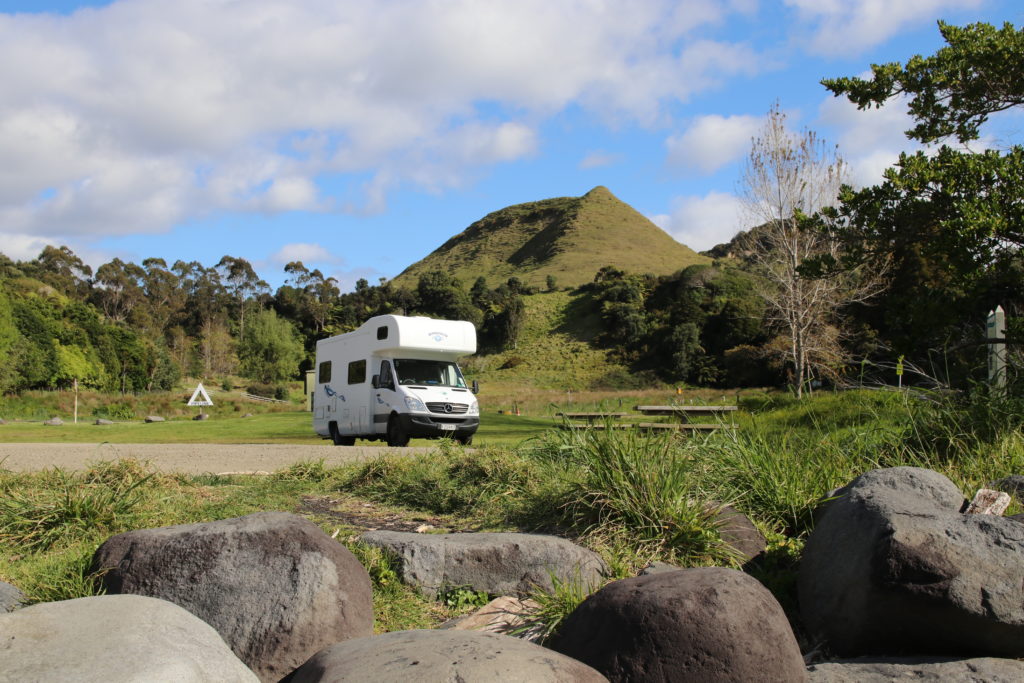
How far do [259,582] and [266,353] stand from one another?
204 feet

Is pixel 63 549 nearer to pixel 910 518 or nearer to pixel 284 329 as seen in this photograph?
pixel 910 518

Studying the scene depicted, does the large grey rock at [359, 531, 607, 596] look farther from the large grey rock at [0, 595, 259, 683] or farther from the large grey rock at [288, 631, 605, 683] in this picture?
the large grey rock at [0, 595, 259, 683]

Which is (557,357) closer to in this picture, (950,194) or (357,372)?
(357,372)

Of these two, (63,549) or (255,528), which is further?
(63,549)

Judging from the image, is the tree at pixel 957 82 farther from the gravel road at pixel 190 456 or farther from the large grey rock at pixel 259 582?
the large grey rock at pixel 259 582

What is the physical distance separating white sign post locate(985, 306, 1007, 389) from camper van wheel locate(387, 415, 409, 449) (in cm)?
1114

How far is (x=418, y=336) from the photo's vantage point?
17750 millimetres

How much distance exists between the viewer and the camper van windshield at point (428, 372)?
18.0 metres

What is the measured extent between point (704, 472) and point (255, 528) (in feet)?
11.7

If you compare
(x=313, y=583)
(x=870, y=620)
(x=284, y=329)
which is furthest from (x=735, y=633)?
(x=284, y=329)

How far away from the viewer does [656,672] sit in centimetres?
371

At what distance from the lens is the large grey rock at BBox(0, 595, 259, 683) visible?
2.89 metres

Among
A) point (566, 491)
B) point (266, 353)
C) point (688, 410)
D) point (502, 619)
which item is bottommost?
point (502, 619)

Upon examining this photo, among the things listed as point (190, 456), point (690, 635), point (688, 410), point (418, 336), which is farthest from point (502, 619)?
point (418, 336)
